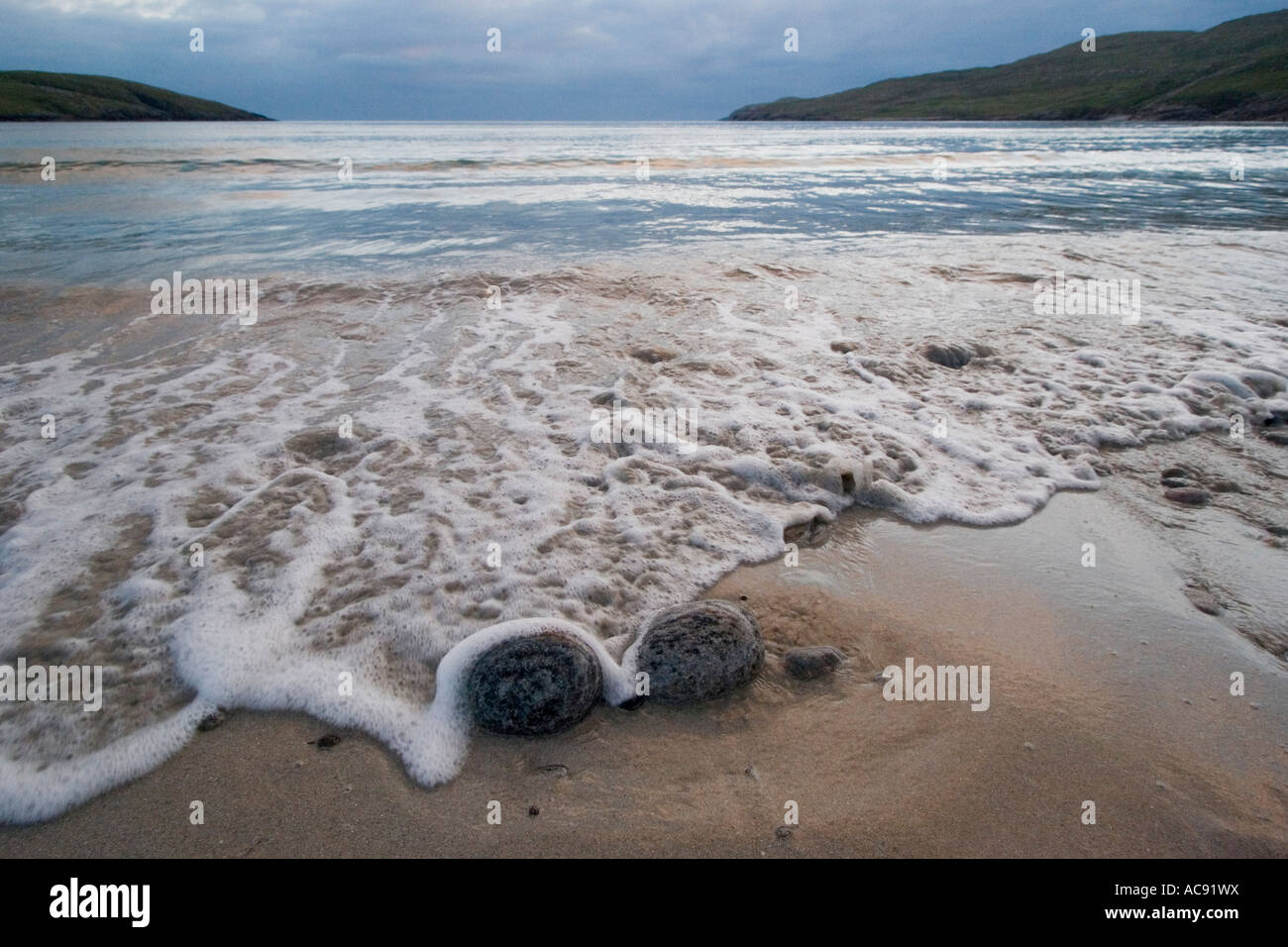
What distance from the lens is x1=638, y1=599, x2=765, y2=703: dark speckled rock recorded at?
279cm

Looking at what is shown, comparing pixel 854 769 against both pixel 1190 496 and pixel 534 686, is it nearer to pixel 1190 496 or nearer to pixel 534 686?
pixel 534 686

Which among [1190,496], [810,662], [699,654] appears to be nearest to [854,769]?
[810,662]

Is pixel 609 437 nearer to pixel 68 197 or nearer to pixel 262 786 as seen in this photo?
pixel 262 786

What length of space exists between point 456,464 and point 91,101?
143168 millimetres

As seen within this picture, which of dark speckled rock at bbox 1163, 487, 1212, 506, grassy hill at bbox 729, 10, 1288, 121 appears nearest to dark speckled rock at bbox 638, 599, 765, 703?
dark speckled rock at bbox 1163, 487, 1212, 506

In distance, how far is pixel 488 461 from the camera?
4754 millimetres

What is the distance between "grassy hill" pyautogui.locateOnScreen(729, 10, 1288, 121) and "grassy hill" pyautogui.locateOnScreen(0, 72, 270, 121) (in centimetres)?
11607

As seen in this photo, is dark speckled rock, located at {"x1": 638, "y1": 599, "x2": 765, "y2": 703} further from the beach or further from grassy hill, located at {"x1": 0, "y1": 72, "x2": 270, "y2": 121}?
grassy hill, located at {"x1": 0, "y1": 72, "x2": 270, "y2": 121}

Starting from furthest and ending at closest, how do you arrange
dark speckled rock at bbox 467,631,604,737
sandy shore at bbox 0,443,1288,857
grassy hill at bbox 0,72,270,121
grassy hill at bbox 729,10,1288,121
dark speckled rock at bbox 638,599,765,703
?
grassy hill at bbox 0,72,270,121, grassy hill at bbox 729,10,1288,121, dark speckled rock at bbox 638,599,765,703, dark speckled rock at bbox 467,631,604,737, sandy shore at bbox 0,443,1288,857

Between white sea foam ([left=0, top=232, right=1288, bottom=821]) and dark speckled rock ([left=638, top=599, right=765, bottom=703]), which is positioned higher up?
white sea foam ([left=0, top=232, right=1288, bottom=821])

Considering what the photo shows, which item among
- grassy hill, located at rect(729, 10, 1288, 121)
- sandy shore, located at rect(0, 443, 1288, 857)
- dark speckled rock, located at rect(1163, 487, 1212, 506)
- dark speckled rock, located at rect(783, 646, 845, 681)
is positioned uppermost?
grassy hill, located at rect(729, 10, 1288, 121)

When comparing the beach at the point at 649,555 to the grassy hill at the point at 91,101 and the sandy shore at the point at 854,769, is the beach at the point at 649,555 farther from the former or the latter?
the grassy hill at the point at 91,101
